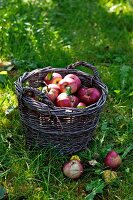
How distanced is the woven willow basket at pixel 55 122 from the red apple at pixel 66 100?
0.14 m

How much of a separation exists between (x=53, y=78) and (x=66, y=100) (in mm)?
349

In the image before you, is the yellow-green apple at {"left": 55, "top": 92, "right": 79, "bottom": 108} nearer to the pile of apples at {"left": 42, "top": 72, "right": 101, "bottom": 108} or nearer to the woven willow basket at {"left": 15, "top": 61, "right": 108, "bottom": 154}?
the pile of apples at {"left": 42, "top": 72, "right": 101, "bottom": 108}

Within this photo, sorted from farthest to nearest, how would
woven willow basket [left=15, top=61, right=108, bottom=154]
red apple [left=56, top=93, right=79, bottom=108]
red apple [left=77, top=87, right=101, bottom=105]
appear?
red apple [left=77, top=87, right=101, bottom=105] < red apple [left=56, top=93, right=79, bottom=108] < woven willow basket [left=15, top=61, right=108, bottom=154]

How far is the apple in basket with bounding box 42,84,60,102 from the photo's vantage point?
3096 mm

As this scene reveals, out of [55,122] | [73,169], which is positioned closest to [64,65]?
[55,122]

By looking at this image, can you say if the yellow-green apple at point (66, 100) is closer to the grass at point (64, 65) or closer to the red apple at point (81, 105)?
the red apple at point (81, 105)

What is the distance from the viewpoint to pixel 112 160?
119 inches

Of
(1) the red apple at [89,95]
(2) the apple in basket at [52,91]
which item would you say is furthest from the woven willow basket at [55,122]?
(2) the apple in basket at [52,91]

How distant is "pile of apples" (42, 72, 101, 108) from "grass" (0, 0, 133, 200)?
1.23ft

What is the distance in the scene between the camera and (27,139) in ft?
10.5

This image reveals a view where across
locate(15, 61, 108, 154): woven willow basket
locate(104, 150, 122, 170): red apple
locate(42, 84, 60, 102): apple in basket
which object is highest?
locate(42, 84, 60, 102): apple in basket

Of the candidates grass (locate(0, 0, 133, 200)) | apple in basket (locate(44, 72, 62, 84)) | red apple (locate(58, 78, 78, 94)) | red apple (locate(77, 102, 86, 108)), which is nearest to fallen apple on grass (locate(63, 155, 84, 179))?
grass (locate(0, 0, 133, 200))

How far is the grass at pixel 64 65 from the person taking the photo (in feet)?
9.64

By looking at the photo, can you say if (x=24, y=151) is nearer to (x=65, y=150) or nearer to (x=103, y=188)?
(x=65, y=150)
